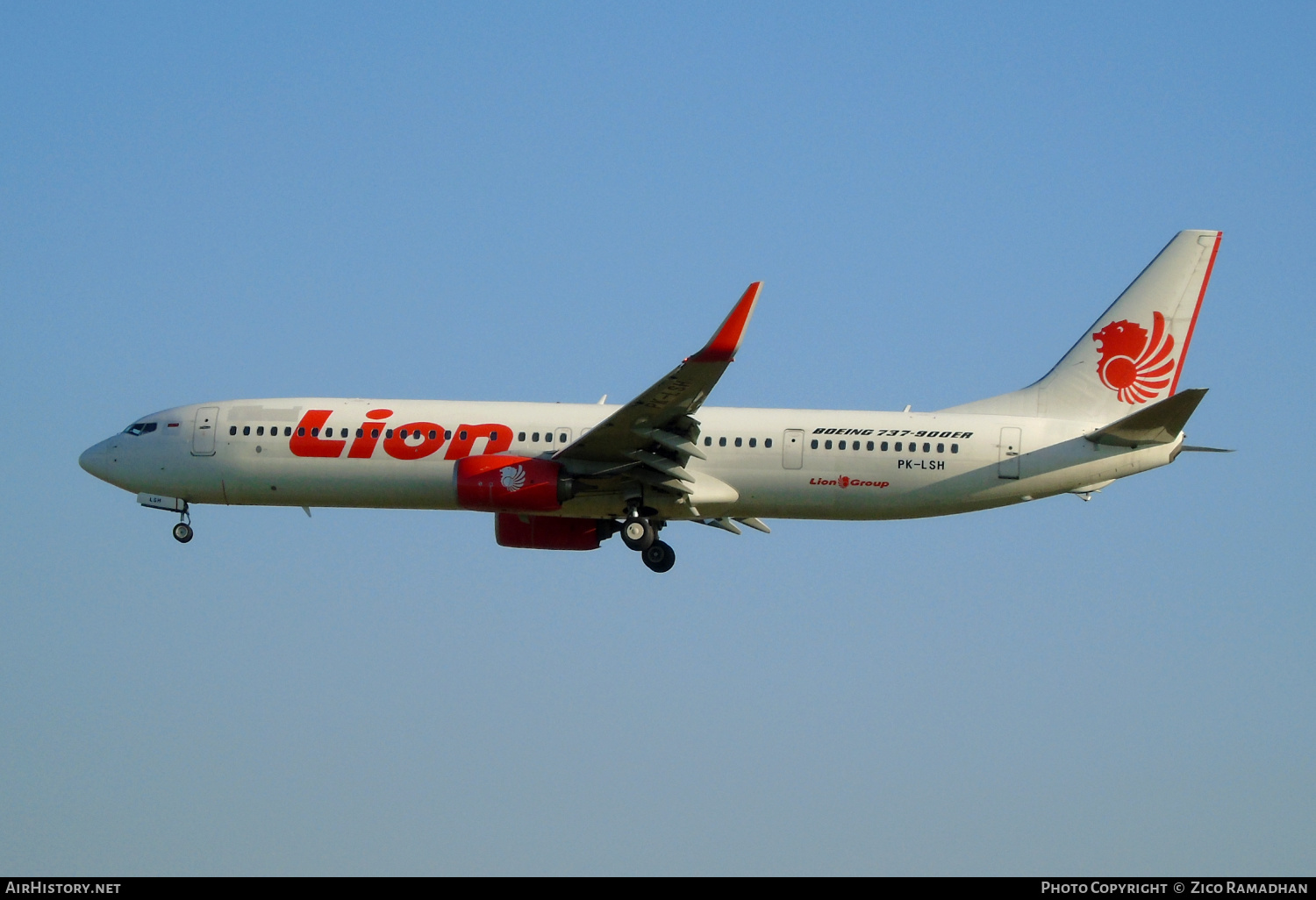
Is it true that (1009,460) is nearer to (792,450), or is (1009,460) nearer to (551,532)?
(792,450)

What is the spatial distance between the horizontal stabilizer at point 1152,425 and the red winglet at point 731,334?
10402mm

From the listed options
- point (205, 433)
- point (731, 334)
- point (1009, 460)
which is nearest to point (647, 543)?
point (731, 334)

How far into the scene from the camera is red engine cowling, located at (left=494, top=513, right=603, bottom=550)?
4325 cm

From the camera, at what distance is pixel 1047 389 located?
41.5 meters

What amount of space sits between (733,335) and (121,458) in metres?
19.7

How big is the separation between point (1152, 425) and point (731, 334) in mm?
11282

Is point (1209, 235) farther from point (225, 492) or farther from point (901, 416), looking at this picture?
point (225, 492)

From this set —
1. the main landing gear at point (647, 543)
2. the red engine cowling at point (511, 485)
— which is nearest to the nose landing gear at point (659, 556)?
the main landing gear at point (647, 543)

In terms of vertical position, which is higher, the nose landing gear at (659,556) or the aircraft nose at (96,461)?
the aircraft nose at (96,461)

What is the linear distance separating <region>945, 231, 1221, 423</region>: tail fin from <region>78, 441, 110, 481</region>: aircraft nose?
24317 millimetres

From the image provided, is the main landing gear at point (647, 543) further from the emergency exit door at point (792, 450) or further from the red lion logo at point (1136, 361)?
the red lion logo at point (1136, 361)

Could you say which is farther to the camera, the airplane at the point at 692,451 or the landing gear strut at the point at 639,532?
the landing gear strut at the point at 639,532

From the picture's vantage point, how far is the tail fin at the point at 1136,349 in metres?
41.3
